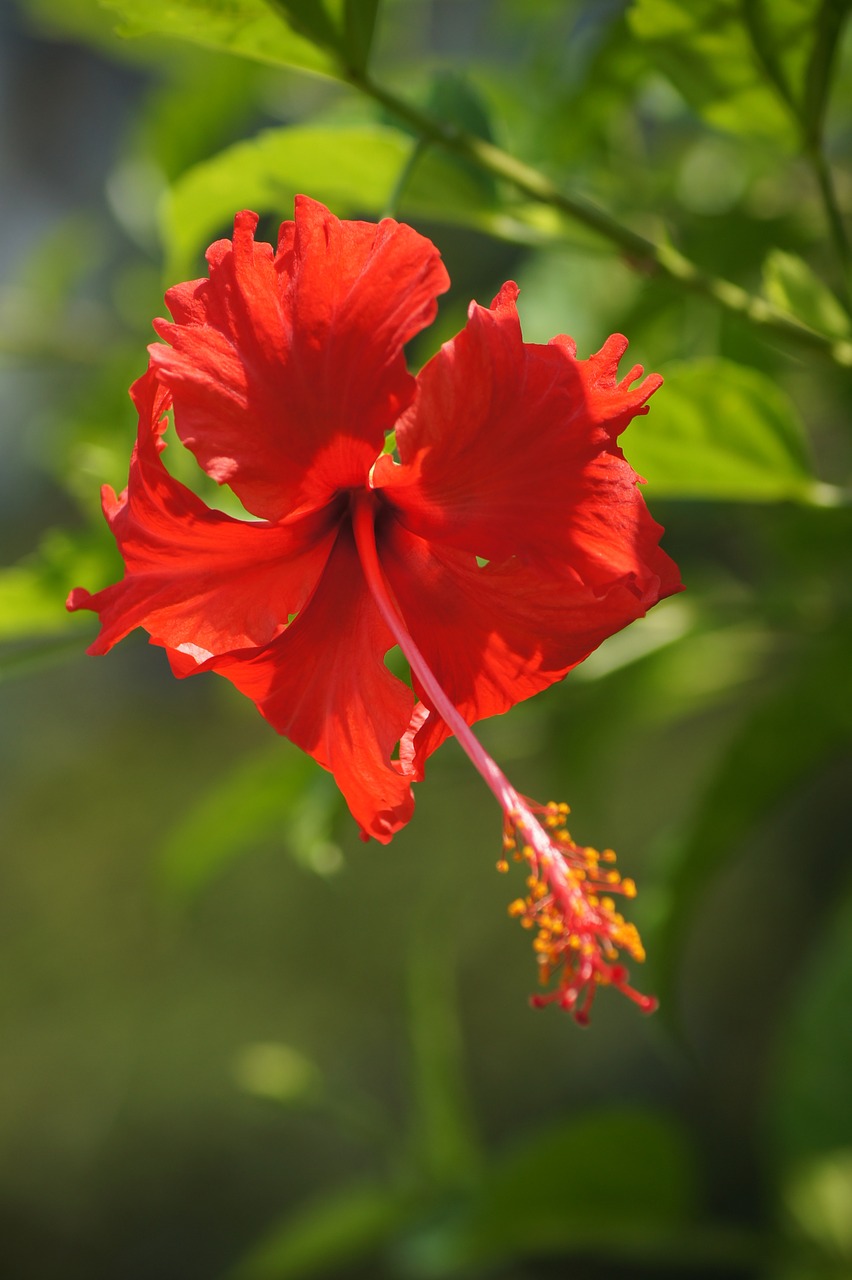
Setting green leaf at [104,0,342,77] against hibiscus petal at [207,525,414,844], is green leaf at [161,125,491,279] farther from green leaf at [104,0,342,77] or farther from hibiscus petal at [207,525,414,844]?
→ hibiscus petal at [207,525,414,844]

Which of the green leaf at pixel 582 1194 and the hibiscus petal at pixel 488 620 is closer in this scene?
the hibiscus petal at pixel 488 620

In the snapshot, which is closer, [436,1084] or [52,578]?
[52,578]

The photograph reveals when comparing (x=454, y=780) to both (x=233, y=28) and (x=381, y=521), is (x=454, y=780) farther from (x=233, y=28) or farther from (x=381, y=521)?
(x=233, y=28)

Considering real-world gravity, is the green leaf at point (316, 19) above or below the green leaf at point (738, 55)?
below

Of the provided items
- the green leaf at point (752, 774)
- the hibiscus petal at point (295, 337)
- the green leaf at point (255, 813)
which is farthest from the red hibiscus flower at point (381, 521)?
the green leaf at point (752, 774)

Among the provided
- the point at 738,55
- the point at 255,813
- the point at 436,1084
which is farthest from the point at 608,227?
the point at 436,1084

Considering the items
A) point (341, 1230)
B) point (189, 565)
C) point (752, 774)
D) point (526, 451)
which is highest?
point (526, 451)

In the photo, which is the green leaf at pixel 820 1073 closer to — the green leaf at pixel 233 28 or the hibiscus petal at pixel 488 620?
the hibiscus petal at pixel 488 620
